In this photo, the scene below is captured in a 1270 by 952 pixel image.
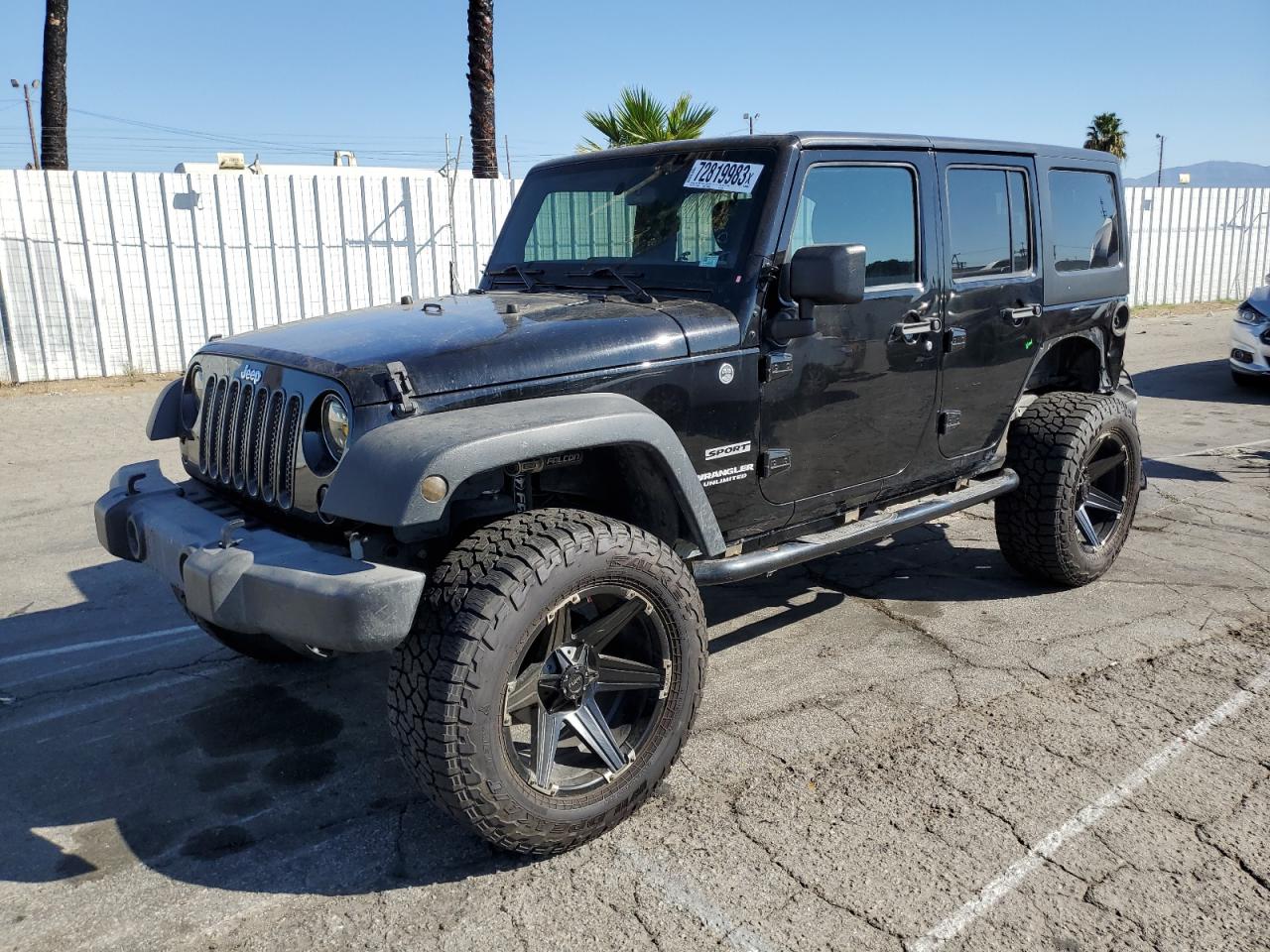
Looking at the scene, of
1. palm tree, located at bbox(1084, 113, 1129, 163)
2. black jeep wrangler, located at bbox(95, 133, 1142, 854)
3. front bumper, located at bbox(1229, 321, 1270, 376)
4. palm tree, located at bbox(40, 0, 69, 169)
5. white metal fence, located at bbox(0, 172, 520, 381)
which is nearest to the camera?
black jeep wrangler, located at bbox(95, 133, 1142, 854)

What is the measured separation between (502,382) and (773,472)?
3.81ft

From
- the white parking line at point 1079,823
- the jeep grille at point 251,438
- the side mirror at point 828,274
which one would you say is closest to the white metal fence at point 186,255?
the jeep grille at point 251,438

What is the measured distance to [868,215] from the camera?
3961 mm

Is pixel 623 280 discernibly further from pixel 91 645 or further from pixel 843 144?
pixel 91 645

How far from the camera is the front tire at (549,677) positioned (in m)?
2.63

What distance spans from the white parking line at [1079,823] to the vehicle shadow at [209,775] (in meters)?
1.22

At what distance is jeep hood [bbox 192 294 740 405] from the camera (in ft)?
9.61

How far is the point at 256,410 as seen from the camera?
3.23 m

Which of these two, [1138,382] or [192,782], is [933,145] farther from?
[1138,382]

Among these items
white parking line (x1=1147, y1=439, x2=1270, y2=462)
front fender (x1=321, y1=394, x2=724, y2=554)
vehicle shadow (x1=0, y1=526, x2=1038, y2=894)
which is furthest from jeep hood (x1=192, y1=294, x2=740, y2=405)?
white parking line (x1=1147, y1=439, x2=1270, y2=462)

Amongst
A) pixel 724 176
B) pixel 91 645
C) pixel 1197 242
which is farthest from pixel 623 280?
pixel 1197 242

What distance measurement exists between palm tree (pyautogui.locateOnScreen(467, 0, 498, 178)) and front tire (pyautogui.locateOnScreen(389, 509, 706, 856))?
13005 mm

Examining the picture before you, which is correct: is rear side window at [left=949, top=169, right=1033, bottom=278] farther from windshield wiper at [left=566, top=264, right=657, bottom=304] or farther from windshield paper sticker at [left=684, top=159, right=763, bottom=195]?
windshield wiper at [left=566, top=264, right=657, bottom=304]

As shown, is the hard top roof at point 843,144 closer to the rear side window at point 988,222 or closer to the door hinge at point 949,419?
the rear side window at point 988,222
